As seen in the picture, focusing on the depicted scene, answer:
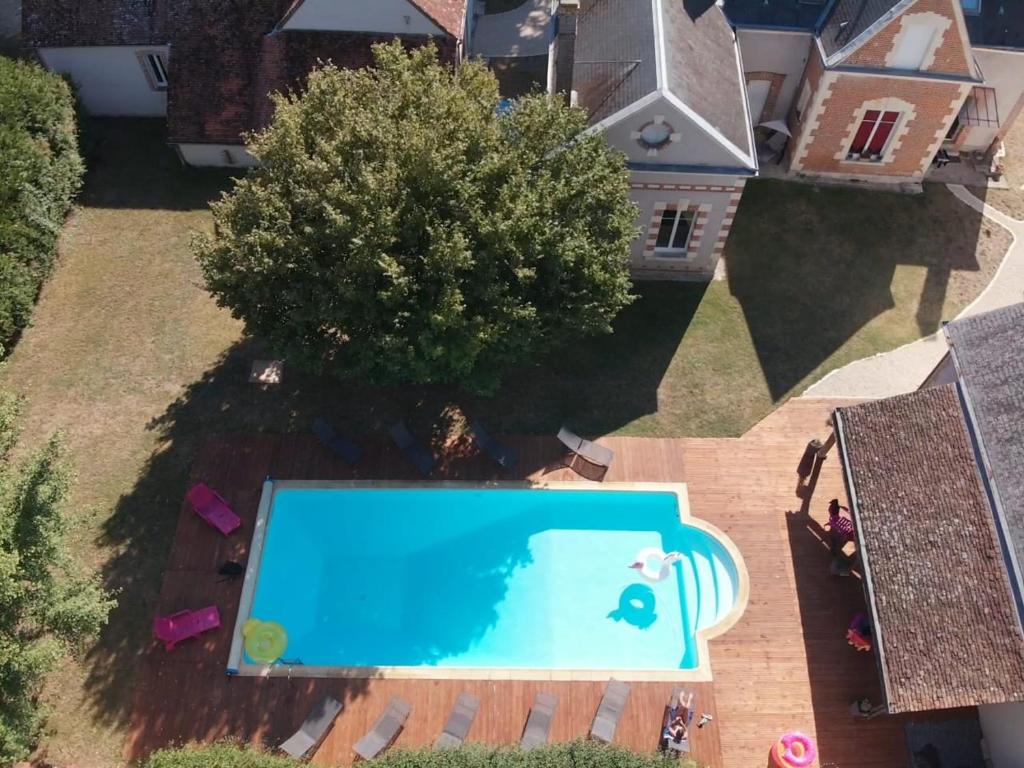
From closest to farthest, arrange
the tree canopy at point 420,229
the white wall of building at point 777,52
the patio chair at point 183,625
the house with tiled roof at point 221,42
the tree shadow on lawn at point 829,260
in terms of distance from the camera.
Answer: the tree canopy at point 420,229
the patio chair at point 183,625
the tree shadow on lawn at point 829,260
the white wall of building at point 777,52
the house with tiled roof at point 221,42

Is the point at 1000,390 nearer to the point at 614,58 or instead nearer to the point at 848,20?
the point at 614,58

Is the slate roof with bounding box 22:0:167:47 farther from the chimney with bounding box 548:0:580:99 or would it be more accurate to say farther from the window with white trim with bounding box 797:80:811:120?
the window with white trim with bounding box 797:80:811:120

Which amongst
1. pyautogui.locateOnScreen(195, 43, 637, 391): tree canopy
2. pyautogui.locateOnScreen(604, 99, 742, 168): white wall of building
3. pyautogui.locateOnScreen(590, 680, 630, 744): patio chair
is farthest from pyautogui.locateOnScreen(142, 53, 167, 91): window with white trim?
pyautogui.locateOnScreen(590, 680, 630, 744): patio chair

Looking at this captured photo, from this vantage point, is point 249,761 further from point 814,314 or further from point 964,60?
point 964,60

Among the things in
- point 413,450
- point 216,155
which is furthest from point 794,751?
point 216,155

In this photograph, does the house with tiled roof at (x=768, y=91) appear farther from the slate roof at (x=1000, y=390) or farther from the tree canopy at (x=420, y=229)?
the slate roof at (x=1000, y=390)

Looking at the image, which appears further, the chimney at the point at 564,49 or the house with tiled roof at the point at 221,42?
the house with tiled roof at the point at 221,42

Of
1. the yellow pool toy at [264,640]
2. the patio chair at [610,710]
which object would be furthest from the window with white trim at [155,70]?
the patio chair at [610,710]
